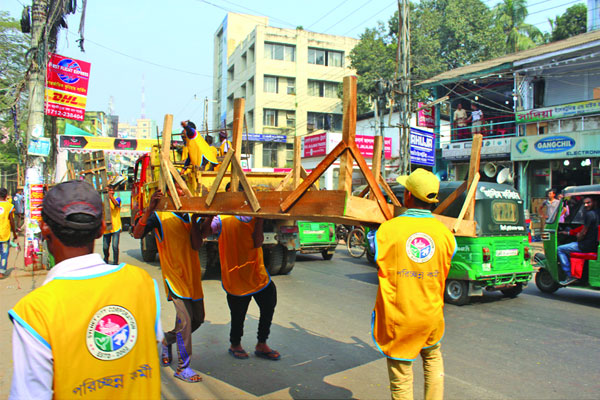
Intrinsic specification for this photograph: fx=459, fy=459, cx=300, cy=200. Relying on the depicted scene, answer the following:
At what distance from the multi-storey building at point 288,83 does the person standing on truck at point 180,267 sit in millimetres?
35632

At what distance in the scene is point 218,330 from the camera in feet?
19.3

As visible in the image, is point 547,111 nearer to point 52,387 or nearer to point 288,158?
point 52,387

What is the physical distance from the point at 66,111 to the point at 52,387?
1210cm

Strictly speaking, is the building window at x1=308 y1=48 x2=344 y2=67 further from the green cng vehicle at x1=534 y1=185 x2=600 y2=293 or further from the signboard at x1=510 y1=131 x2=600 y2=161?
the green cng vehicle at x1=534 y1=185 x2=600 y2=293

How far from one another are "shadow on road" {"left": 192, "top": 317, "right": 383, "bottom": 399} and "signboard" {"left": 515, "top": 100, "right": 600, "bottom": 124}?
48.9 ft

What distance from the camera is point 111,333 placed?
5.41 feet

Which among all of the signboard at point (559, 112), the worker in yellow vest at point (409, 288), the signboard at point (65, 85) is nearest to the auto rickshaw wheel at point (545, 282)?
the worker in yellow vest at point (409, 288)

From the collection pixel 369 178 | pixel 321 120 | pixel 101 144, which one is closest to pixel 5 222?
pixel 369 178

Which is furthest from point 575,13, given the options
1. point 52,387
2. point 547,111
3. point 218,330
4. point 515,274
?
point 52,387

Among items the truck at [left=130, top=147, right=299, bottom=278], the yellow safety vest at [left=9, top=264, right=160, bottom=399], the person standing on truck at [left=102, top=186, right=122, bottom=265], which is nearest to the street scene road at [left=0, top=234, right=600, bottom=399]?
the truck at [left=130, top=147, right=299, bottom=278]

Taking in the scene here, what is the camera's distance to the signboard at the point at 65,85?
1136 cm

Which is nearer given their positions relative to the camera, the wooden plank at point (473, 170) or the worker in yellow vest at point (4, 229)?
the wooden plank at point (473, 170)

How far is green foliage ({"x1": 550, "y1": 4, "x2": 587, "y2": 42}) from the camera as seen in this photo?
29.5 metres

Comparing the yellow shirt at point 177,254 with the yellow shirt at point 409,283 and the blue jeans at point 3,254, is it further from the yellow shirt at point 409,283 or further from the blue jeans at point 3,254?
the blue jeans at point 3,254
